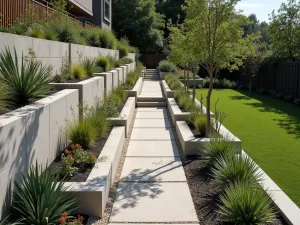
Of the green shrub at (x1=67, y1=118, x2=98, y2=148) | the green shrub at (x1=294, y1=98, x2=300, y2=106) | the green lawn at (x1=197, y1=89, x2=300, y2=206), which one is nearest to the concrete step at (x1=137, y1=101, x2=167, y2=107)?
the green lawn at (x1=197, y1=89, x2=300, y2=206)

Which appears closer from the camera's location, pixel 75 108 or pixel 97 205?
pixel 97 205

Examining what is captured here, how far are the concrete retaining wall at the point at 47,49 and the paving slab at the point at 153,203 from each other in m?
3.02

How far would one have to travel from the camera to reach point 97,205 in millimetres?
4586

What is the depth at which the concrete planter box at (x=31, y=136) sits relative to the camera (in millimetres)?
3945

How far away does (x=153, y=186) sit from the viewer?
578cm

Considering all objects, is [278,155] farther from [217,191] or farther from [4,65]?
[4,65]

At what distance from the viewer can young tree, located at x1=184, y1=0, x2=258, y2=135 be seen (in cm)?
754

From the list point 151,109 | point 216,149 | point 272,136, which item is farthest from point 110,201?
point 151,109

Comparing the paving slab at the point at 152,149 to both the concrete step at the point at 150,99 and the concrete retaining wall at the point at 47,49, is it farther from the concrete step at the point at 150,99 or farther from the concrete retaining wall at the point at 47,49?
the concrete step at the point at 150,99

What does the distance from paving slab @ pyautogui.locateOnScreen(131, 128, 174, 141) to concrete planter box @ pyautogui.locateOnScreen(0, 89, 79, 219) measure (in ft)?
8.86

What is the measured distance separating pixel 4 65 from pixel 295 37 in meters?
18.0

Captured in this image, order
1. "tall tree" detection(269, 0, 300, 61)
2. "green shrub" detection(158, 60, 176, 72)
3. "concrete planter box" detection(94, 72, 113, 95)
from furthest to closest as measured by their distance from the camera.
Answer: "green shrub" detection(158, 60, 176, 72), "tall tree" detection(269, 0, 300, 61), "concrete planter box" detection(94, 72, 113, 95)

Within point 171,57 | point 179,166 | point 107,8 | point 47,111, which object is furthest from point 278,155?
point 107,8

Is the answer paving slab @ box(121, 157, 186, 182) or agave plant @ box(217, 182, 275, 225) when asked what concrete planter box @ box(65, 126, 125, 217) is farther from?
agave plant @ box(217, 182, 275, 225)
